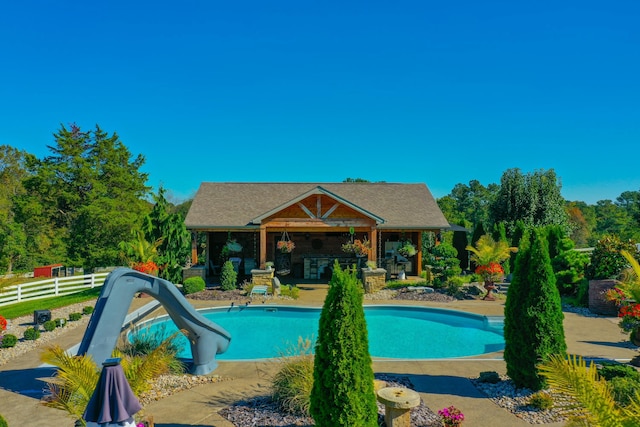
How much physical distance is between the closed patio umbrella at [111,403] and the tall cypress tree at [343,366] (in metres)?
2.43

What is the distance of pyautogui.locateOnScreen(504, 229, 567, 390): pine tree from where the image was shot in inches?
312

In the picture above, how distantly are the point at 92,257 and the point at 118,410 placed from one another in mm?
25417

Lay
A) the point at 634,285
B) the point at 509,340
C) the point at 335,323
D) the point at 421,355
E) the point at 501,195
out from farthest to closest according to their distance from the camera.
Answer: the point at 501,195 < the point at 421,355 < the point at 634,285 < the point at 509,340 < the point at 335,323

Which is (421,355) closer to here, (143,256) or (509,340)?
(509,340)

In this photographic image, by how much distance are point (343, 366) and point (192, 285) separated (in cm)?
1515

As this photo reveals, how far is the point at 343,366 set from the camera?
5.79 m

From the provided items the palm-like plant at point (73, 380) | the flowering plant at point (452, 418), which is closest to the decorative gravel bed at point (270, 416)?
the flowering plant at point (452, 418)

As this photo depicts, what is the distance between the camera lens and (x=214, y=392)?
27.4ft

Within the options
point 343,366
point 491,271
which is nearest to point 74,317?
point 343,366

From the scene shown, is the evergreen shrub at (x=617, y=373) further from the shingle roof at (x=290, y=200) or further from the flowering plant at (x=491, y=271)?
the shingle roof at (x=290, y=200)

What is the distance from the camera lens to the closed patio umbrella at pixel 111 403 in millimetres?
4977

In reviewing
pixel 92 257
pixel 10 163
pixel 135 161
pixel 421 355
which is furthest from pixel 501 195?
pixel 10 163

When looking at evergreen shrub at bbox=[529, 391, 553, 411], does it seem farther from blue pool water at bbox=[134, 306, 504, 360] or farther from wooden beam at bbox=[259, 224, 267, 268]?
wooden beam at bbox=[259, 224, 267, 268]

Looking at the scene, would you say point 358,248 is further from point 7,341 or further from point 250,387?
point 7,341
